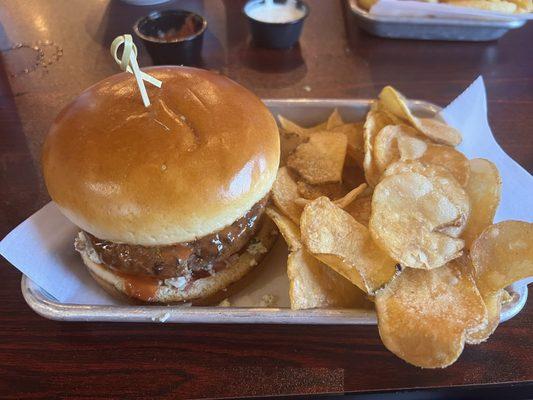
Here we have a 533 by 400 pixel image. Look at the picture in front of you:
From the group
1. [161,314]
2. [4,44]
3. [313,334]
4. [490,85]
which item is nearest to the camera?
[161,314]

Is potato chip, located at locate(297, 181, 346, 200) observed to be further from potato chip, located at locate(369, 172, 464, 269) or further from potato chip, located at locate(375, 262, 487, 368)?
potato chip, located at locate(375, 262, 487, 368)

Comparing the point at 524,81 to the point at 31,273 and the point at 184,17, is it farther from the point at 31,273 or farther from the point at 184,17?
the point at 31,273

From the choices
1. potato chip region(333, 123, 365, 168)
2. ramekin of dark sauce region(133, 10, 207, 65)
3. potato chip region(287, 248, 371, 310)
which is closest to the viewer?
potato chip region(287, 248, 371, 310)

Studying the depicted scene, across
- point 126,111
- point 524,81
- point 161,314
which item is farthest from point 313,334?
point 524,81

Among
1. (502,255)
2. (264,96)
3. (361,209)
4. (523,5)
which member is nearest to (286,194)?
(361,209)

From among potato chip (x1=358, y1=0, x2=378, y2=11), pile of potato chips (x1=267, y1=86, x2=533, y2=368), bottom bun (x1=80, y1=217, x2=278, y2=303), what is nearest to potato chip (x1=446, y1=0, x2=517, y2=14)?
potato chip (x1=358, y1=0, x2=378, y2=11)

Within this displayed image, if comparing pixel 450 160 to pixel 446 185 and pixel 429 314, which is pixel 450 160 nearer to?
pixel 446 185

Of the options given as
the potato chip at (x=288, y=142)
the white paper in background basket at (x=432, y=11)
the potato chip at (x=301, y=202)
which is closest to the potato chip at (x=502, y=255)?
the potato chip at (x=301, y=202)
